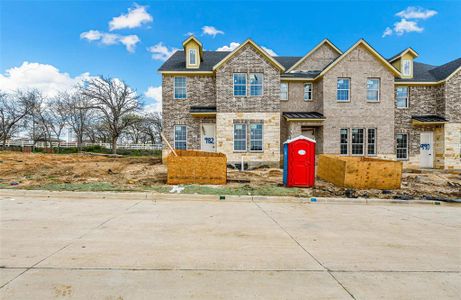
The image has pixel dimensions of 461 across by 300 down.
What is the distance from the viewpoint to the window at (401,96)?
19.2 m

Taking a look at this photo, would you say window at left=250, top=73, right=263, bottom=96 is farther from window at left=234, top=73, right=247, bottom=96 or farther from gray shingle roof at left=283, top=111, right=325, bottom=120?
gray shingle roof at left=283, top=111, right=325, bottom=120

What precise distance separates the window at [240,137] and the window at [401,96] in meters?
12.7

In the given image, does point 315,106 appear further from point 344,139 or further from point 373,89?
point 373,89

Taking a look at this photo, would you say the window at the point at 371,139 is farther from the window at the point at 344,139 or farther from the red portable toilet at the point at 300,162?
the red portable toilet at the point at 300,162

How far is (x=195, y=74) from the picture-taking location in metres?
18.5

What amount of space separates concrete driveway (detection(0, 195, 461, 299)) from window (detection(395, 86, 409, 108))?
50.1ft

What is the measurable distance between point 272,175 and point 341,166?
4116 millimetres

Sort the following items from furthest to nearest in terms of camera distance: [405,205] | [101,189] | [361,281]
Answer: [101,189]
[405,205]
[361,281]

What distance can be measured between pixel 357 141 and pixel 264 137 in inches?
281

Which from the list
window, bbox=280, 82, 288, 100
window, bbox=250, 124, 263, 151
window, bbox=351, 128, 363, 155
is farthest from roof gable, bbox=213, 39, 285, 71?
window, bbox=351, 128, 363, 155

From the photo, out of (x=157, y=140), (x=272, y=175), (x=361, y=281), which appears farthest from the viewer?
(x=157, y=140)

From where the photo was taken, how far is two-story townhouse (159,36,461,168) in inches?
681

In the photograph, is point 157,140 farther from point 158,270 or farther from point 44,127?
point 158,270

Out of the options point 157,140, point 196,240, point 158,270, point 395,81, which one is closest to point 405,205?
point 196,240
